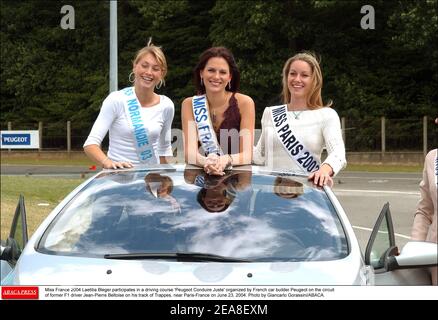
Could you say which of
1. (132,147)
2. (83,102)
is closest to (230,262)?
(132,147)

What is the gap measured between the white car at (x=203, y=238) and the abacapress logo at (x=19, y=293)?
0.22m

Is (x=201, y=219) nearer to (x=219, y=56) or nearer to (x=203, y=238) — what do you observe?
(x=203, y=238)

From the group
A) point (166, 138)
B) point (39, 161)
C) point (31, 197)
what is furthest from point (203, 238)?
point (39, 161)

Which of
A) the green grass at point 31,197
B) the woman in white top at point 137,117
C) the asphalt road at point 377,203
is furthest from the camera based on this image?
the green grass at point 31,197

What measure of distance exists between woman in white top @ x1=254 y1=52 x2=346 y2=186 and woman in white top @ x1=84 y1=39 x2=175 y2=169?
Answer: 0.65 m

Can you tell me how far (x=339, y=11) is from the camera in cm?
3131

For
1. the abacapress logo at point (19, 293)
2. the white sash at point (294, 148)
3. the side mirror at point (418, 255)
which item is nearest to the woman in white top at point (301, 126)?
the white sash at point (294, 148)

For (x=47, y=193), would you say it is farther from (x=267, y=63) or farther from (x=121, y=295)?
(x=267, y=63)

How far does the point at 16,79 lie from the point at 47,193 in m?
24.9

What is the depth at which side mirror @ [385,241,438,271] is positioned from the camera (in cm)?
222

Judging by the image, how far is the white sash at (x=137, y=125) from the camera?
169 inches

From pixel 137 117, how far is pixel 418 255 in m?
2.40

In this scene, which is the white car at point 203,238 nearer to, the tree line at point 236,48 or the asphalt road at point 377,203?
the asphalt road at point 377,203

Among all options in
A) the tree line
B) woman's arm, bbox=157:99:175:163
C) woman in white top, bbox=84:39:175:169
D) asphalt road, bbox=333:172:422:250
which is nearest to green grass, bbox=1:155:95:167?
the tree line
